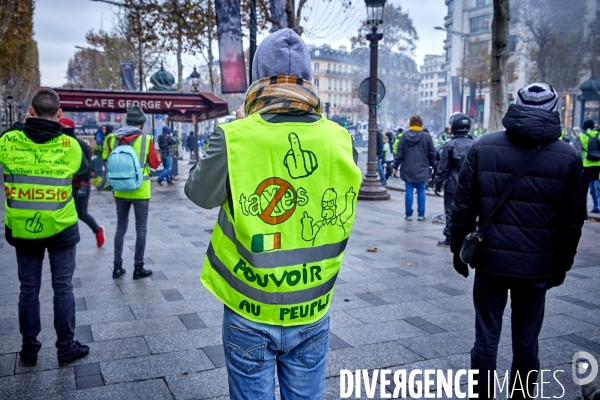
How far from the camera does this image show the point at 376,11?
43.2 feet

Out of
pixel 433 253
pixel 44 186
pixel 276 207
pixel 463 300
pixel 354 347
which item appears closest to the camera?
pixel 276 207

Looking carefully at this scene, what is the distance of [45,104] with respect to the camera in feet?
12.5

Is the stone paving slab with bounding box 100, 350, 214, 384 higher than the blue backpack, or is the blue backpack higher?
the blue backpack

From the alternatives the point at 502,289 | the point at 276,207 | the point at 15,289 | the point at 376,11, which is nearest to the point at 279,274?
the point at 276,207

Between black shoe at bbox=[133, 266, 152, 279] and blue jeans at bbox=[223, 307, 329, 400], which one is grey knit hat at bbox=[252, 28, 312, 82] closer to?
blue jeans at bbox=[223, 307, 329, 400]

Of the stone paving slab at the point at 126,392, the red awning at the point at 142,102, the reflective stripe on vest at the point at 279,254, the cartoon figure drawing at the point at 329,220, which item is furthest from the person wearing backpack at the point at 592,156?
the reflective stripe on vest at the point at 279,254

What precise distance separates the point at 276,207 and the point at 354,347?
2484 millimetres

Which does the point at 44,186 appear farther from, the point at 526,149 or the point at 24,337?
the point at 526,149

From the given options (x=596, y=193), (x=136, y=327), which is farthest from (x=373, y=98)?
(x=136, y=327)

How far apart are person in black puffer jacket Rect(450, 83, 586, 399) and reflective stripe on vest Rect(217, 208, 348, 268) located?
1.32 metres

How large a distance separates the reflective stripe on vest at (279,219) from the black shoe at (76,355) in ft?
7.37

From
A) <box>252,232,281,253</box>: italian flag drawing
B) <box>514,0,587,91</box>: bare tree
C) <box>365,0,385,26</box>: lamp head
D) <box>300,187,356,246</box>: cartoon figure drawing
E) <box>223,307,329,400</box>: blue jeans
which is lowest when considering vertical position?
<box>223,307,329,400</box>: blue jeans

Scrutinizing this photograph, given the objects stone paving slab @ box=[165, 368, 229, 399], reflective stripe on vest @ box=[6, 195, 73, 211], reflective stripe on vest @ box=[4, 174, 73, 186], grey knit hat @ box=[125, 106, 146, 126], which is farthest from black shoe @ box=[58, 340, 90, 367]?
grey knit hat @ box=[125, 106, 146, 126]

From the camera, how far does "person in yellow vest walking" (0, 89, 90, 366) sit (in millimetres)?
3719
